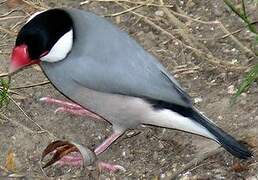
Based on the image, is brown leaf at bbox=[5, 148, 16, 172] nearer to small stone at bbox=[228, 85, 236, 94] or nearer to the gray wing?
the gray wing

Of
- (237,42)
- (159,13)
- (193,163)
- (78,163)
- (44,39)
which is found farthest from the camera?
(159,13)

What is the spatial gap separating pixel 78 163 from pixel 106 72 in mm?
421

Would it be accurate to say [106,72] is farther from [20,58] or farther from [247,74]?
[247,74]

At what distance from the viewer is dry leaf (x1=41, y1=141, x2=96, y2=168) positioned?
3.22 metres

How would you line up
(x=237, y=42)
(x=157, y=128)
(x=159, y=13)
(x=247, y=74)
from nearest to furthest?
1. (x=157, y=128)
2. (x=247, y=74)
3. (x=237, y=42)
4. (x=159, y=13)

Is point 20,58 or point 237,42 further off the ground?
point 20,58

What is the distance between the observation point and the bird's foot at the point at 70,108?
3.48 meters

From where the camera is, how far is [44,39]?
3.05 meters

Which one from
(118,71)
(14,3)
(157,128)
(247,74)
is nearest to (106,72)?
(118,71)

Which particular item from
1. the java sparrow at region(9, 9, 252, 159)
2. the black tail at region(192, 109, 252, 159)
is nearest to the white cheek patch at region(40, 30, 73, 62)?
the java sparrow at region(9, 9, 252, 159)

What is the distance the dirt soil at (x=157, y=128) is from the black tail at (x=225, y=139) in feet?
0.19

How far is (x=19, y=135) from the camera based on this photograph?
3.38m

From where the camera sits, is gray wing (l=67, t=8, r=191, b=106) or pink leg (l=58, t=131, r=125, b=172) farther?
pink leg (l=58, t=131, r=125, b=172)

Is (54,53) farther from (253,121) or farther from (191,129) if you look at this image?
(253,121)
